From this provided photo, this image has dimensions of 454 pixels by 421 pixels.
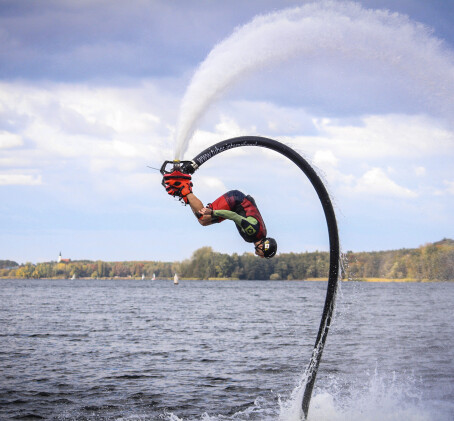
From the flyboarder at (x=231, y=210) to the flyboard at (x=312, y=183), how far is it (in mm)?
277

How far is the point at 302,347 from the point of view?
36000mm

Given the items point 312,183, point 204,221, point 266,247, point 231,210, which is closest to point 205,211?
point 204,221

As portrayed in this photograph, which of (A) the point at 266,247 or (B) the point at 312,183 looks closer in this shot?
(A) the point at 266,247

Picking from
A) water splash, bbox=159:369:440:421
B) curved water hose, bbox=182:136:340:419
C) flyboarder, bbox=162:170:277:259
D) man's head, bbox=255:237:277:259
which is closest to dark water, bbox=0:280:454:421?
water splash, bbox=159:369:440:421

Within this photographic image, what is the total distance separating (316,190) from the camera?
1209 cm

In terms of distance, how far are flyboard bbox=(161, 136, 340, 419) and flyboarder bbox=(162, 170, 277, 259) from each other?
0.28 meters

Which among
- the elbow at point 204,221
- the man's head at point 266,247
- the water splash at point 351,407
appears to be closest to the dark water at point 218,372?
the water splash at point 351,407

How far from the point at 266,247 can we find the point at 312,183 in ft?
6.98

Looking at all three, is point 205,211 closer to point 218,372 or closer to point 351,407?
point 351,407

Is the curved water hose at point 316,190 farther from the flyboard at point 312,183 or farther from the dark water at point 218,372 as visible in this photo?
the dark water at point 218,372

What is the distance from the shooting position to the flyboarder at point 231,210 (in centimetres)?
1005

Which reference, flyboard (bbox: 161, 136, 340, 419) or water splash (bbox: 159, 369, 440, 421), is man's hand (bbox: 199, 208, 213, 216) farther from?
water splash (bbox: 159, 369, 440, 421)

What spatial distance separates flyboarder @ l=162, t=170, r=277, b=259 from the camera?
1005 centimetres

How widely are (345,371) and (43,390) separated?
584 inches
